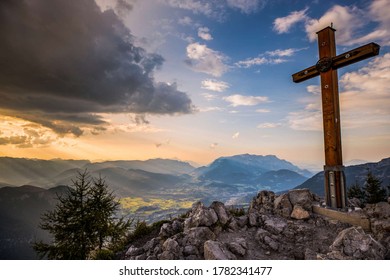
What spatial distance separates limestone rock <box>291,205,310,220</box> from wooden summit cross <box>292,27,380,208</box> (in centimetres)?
86

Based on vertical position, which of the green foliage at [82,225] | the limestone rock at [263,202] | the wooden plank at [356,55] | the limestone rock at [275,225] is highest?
the wooden plank at [356,55]

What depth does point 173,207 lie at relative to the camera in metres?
173

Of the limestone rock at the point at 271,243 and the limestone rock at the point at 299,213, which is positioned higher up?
the limestone rock at the point at 299,213

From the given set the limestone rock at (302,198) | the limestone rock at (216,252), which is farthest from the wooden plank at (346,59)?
the limestone rock at (216,252)

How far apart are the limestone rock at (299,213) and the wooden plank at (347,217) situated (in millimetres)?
519

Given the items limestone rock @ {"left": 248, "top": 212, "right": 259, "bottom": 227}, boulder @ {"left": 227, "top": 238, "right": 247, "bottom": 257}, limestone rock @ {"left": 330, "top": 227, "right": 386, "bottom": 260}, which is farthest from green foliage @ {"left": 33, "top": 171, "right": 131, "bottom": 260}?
limestone rock @ {"left": 330, "top": 227, "right": 386, "bottom": 260}

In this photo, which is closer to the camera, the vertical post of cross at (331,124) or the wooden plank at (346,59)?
the wooden plank at (346,59)

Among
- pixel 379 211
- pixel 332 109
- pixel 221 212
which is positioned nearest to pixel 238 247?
pixel 221 212

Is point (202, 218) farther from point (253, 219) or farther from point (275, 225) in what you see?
point (275, 225)

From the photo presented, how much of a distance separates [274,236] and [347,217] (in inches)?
85.3

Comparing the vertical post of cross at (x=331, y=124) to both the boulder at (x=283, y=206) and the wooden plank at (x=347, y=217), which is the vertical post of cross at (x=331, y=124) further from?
the boulder at (x=283, y=206)

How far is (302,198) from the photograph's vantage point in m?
7.87

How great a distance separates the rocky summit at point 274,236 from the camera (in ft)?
17.2
